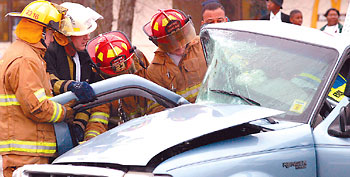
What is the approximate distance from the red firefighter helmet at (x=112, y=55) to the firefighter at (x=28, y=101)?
2.16ft

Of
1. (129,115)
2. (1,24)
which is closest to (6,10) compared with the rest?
(1,24)

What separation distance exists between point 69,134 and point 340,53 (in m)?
2.07

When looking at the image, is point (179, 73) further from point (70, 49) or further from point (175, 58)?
point (70, 49)

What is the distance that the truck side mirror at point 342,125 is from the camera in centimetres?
361

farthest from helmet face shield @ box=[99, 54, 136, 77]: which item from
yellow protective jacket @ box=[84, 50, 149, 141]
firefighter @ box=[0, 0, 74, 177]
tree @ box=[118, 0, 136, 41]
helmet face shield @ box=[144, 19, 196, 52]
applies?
tree @ box=[118, 0, 136, 41]

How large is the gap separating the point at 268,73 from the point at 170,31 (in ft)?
5.40

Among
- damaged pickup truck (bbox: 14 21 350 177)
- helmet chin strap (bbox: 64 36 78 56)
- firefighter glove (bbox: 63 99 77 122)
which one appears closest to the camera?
damaged pickup truck (bbox: 14 21 350 177)

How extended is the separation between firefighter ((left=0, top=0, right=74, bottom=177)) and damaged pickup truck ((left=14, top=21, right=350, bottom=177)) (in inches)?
23.7

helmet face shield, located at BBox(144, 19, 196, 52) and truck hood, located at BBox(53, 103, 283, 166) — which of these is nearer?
truck hood, located at BBox(53, 103, 283, 166)

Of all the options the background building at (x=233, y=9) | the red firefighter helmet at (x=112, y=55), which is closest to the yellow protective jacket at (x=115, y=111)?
the red firefighter helmet at (x=112, y=55)

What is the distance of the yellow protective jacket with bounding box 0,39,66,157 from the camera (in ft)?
14.7

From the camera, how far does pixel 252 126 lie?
12.1 ft

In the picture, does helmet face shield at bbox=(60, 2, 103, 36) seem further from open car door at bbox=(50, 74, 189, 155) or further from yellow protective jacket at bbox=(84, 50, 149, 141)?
open car door at bbox=(50, 74, 189, 155)

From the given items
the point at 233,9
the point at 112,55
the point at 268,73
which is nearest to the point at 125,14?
the point at 112,55
